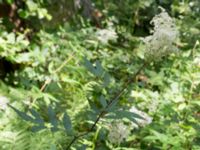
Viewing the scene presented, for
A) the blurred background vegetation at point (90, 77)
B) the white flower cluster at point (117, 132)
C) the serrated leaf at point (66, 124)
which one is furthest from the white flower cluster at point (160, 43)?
the white flower cluster at point (117, 132)

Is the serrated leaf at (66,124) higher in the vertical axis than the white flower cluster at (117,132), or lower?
higher

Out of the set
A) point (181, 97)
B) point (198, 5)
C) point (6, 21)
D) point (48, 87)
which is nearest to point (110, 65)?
point (48, 87)

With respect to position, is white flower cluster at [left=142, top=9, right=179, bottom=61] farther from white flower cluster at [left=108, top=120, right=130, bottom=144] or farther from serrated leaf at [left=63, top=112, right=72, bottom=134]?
white flower cluster at [left=108, top=120, right=130, bottom=144]

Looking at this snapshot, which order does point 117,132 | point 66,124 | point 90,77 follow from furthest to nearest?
point 90,77 < point 117,132 < point 66,124

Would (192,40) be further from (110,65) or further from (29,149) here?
(29,149)

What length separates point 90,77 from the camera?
3439mm

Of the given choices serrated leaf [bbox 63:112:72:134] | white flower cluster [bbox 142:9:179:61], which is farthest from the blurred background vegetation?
white flower cluster [bbox 142:9:179:61]

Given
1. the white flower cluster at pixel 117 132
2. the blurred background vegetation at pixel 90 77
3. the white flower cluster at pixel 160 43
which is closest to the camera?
the white flower cluster at pixel 160 43

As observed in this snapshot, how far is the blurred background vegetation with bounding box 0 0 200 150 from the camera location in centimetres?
228

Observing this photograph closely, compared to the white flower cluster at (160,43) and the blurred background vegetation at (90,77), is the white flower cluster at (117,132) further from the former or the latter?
the white flower cluster at (160,43)

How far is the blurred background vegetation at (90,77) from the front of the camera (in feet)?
7.47

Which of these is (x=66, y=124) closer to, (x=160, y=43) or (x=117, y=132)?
(x=160, y=43)

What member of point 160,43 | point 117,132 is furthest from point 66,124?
point 117,132

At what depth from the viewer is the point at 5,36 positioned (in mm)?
3621
